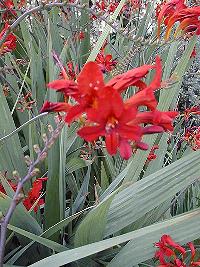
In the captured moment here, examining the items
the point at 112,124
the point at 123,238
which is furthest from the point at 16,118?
the point at 112,124

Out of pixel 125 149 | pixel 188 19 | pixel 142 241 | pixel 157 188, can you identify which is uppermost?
pixel 188 19

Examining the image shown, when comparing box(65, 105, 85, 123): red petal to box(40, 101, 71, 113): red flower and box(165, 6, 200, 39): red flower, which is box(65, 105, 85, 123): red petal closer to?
box(40, 101, 71, 113): red flower

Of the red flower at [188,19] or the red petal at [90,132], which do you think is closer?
the red petal at [90,132]

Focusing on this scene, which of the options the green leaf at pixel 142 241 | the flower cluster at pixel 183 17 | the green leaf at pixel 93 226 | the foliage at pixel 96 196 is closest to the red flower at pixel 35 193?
the foliage at pixel 96 196

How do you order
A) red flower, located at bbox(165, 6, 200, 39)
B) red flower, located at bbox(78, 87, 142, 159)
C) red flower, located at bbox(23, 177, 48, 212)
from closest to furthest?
red flower, located at bbox(78, 87, 142, 159) < red flower, located at bbox(165, 6, 200, 39) < red flower, located at bbox(23, 177, 48, 212)

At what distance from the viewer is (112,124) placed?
0.58m

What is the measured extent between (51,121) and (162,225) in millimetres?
656

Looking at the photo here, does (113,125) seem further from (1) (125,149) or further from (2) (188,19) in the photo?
(2) (188,19)

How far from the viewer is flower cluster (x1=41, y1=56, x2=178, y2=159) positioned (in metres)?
0.56

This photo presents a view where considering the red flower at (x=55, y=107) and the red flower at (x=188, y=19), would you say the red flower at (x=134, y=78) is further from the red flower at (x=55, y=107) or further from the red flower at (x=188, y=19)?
the red flower at (x=188, y=19)

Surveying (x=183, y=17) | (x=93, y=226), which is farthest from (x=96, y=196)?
(x=183, y=17)

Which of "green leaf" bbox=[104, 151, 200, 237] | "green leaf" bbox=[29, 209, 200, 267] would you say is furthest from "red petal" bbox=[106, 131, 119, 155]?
"green leaf" bbox=[104, 151, 200, 237]

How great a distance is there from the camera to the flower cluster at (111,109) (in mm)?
561

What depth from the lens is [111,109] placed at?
0.55 m
